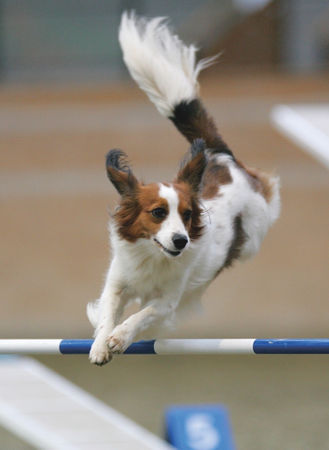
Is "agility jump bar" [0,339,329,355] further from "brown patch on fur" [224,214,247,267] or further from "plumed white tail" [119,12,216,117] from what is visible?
"plumed white tail" [119,12,216,117]

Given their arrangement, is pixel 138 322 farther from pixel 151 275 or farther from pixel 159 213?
pixel 159 213

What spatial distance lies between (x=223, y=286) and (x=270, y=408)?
292 centimetres

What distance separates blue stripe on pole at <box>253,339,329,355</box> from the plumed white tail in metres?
1.31

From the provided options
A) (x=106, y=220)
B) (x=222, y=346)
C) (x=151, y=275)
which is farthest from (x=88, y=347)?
(x=106, y=220)

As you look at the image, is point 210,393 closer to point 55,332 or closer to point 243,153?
point 55,332

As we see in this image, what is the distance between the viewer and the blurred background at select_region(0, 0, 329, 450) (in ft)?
35.2

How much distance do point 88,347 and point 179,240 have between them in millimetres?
681

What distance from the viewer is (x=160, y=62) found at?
4910 millimetres

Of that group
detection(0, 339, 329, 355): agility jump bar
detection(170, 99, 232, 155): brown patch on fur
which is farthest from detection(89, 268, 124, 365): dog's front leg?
detection(170, 99, 232, 155): brown patch on fur

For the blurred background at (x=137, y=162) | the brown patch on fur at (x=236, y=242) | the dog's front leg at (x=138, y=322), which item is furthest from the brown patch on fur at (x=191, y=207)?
the blurred background at (x=137, y=162)

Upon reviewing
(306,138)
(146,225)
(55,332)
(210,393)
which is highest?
(146,225)

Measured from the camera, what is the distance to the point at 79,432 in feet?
20.3

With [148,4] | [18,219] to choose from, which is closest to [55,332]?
[18,219]

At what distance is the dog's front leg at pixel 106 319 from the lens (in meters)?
4.04
